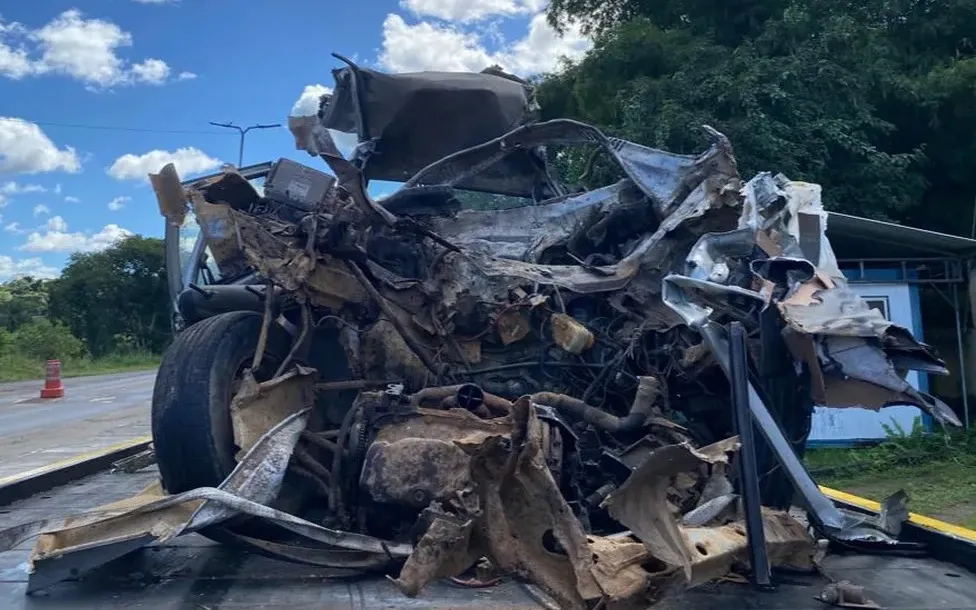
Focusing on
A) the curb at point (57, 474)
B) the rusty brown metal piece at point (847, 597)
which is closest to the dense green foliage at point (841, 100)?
the curb at point (57, 474)

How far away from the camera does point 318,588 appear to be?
306cm

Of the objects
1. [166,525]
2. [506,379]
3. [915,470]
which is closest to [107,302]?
[915,470]

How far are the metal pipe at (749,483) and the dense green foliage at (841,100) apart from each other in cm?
821

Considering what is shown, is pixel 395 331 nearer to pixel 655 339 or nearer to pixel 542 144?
pixel 655 339

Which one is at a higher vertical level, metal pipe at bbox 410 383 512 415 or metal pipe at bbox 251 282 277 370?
metal pipe at bbox 251 282 277 370

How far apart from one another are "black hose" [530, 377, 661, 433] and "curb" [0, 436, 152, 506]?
9.85 ft

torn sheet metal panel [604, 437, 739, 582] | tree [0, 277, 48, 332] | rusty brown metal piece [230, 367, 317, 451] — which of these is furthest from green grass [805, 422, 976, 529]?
tree [0, 277, 48, 332]

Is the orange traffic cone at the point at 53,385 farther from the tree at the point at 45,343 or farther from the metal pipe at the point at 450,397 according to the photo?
the metal pipe at the point at 450,397

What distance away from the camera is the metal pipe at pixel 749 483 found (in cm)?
290

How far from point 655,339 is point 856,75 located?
8.37 m

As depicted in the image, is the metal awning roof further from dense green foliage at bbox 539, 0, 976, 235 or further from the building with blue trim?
dense green foliage at bbox 539, 0, 976, 235

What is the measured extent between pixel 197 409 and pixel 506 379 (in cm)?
138

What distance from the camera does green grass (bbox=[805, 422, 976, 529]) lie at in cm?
699

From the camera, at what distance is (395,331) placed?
414 centimetres
